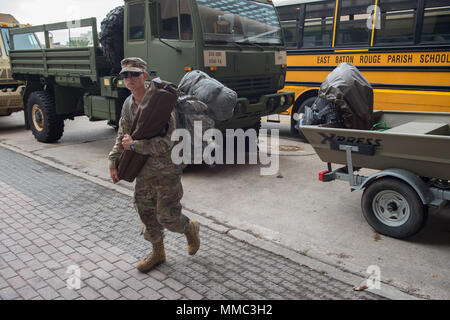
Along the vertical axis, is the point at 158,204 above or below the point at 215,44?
below

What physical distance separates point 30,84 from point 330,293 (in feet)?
29.8

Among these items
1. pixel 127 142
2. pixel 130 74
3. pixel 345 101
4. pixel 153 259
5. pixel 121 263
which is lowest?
pixel 121 263

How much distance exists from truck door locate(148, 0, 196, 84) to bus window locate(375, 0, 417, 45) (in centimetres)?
381

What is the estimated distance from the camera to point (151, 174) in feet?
10.5

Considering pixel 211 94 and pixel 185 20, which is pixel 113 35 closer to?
pixel 185 20

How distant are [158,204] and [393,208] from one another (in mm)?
2467

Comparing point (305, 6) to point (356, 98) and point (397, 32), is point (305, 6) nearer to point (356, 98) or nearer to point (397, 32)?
point (397, 32)

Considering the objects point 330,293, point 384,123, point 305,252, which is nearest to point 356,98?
point 384,123

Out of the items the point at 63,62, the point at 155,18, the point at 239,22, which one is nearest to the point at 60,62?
the point at 63,62

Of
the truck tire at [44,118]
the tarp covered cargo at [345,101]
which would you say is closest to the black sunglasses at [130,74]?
the tarp covered cargo at [345,101]

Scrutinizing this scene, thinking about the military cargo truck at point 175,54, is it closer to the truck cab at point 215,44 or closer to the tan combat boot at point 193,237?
the truck cab at point 215,44

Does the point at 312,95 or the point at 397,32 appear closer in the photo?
the point at 397,32

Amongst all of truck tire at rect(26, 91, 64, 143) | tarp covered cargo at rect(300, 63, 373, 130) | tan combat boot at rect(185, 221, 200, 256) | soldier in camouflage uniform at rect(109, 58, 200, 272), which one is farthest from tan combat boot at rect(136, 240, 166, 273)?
truck tire at rect(26, 91, 64, 143)

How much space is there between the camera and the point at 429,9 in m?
6.79
